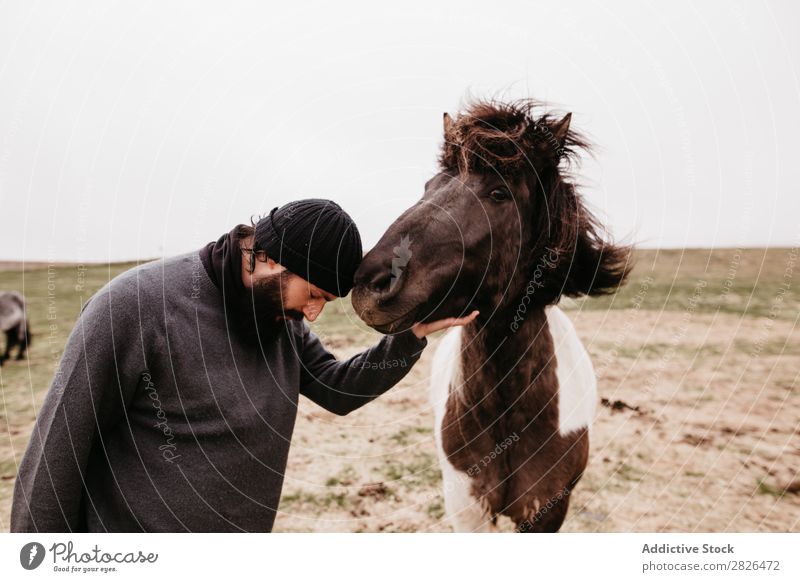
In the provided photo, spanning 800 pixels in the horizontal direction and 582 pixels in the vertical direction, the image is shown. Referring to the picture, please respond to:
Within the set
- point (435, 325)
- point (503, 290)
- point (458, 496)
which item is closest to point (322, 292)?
point (435, 325)

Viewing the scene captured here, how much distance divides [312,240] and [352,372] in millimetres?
825

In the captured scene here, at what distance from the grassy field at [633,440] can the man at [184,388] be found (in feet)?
4.30

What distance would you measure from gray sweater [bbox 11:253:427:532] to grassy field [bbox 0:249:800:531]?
1.29 m

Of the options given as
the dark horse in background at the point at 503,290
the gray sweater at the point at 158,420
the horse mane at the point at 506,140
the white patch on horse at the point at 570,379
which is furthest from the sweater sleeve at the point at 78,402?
the white patch on horse at the point at 570,379

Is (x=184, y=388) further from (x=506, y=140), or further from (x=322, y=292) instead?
(x=506, y=140)

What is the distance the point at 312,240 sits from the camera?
173 centimetres

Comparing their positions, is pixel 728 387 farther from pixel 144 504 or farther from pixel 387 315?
pixel 144 504

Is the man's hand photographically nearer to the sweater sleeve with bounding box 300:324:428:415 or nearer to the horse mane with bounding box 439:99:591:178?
the sweater sleeve with bounding box 300:324:428:415

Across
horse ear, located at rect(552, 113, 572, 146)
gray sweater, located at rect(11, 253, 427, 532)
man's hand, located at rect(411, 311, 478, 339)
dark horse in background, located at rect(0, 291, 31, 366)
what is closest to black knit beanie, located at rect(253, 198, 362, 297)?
gray sweater, located at rect(11, 253, 427, 532)
